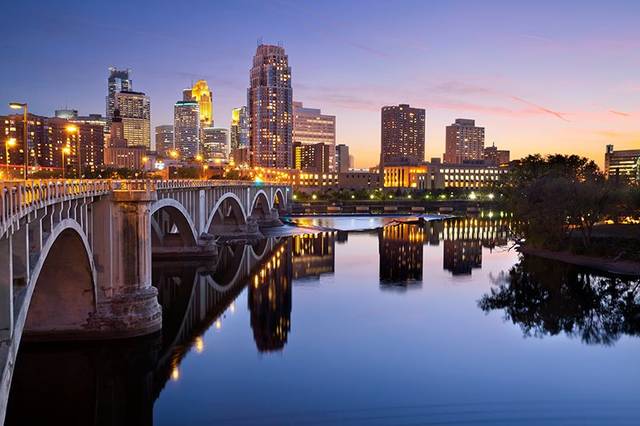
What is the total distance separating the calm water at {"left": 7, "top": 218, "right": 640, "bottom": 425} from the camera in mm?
22489

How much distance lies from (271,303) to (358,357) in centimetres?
1405

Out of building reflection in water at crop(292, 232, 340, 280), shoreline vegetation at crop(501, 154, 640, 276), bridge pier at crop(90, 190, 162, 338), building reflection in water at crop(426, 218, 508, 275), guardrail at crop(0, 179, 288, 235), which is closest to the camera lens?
guardrail at crop(0, 179, 288, 235)

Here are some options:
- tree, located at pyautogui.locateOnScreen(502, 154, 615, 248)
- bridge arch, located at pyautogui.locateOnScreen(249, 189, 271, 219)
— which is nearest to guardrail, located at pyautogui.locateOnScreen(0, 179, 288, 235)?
tree, located at pyautogui.locateOnScreen(502, 154, 615, 248)

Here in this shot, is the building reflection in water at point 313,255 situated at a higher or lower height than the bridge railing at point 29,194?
lower

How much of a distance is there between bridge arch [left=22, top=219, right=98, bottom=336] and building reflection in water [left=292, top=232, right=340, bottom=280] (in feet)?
87.8

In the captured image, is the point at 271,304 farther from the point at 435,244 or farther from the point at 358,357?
the point at 435,244

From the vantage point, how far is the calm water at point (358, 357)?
22.5 meters

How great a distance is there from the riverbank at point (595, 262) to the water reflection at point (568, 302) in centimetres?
156

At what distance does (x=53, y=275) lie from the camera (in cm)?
2688

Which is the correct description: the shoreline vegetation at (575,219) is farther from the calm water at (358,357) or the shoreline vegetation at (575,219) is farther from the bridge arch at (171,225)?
the bridge arch at (171,225)

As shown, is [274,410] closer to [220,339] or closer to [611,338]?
[220,339]

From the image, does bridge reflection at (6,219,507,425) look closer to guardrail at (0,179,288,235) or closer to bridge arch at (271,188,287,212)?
guardrail at (0,179,288,235)

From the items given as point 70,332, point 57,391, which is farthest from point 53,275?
point 57,391

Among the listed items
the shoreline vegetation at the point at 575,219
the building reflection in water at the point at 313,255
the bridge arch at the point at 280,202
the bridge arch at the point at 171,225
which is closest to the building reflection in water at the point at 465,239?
the shoreline vegetation at the point at 575,219
